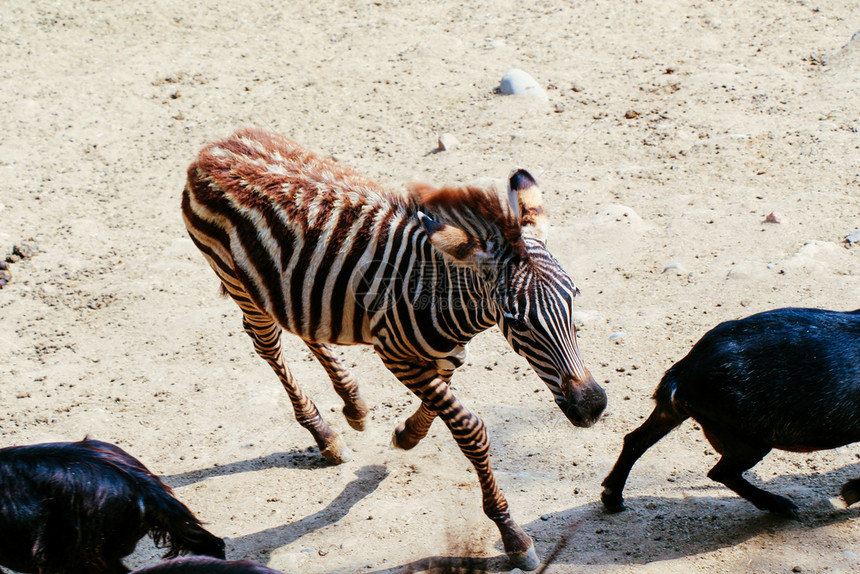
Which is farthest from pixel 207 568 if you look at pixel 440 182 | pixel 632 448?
pixel 440 182

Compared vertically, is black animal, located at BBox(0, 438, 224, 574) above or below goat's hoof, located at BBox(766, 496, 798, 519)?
below

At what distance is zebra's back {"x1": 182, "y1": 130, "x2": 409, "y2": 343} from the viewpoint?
457 centimetres

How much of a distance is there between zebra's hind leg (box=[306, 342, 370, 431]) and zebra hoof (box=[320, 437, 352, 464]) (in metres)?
0.23

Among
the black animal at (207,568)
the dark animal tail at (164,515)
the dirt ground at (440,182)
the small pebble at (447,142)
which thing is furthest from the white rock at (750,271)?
the black animal at (207,568)

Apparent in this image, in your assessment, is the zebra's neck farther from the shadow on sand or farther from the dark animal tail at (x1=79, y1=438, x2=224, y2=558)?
the dark animal tail at (x1=79, y1=438, x2=224, y2=558)

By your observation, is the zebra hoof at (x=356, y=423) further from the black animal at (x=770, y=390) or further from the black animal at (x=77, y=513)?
the black animal at (x=770, y=390)

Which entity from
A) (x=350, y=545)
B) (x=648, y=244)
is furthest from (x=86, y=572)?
(x=648, y=244)

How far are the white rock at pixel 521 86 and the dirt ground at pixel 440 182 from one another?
0.13 m

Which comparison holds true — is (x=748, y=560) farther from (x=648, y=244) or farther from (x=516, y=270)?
(x=648, y=244)

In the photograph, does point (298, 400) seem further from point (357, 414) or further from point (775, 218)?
point (775, 218)

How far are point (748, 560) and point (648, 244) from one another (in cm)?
375

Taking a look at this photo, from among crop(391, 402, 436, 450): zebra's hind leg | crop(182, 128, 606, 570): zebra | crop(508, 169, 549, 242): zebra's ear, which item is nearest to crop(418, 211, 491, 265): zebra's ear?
crop(182, 128, 606, 570): zebra

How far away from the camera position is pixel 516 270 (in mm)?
3873

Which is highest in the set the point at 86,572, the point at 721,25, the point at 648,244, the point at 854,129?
the point at 721,25
